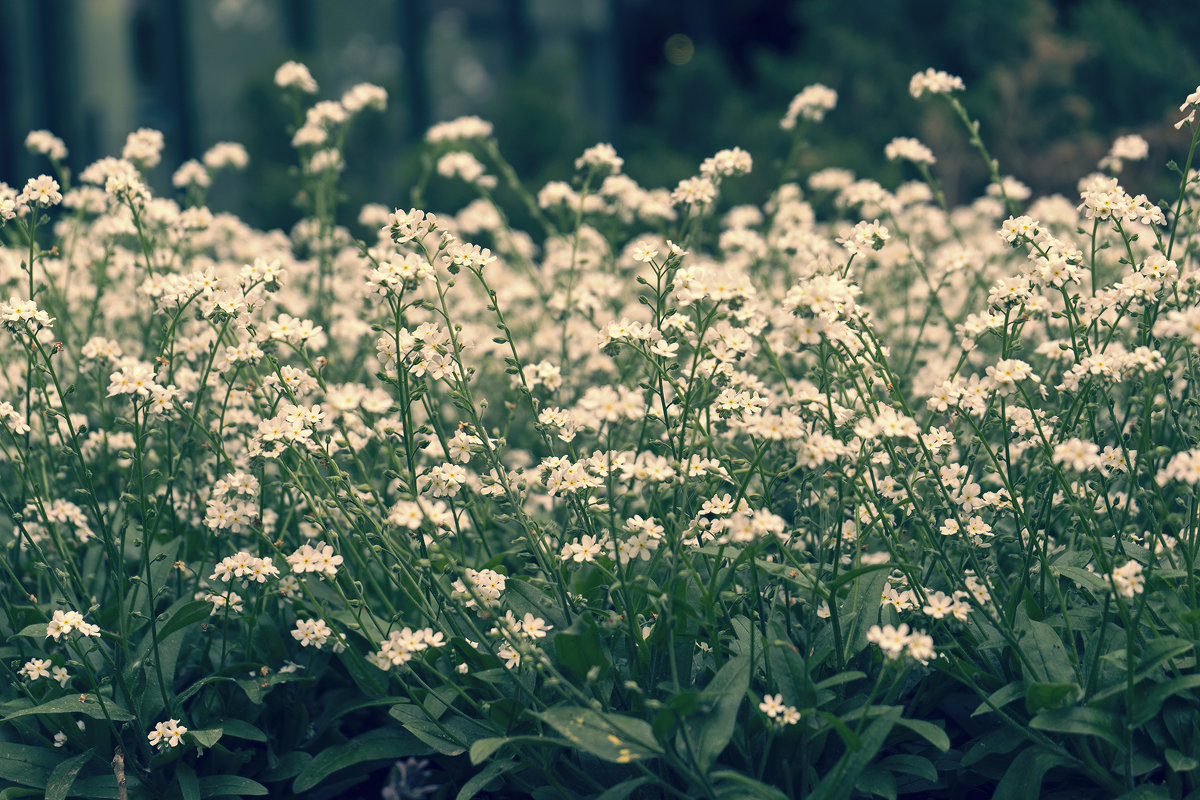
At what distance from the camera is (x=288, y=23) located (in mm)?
12891

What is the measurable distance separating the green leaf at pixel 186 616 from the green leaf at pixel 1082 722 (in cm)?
202

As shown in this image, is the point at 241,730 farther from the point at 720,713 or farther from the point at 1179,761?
the point at 1179,761

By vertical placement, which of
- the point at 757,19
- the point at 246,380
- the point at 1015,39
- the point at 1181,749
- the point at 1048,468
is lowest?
the point at 1181,749

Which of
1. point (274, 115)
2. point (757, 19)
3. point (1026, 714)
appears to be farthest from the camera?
point (757, 19)

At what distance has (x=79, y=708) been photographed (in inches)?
99.3

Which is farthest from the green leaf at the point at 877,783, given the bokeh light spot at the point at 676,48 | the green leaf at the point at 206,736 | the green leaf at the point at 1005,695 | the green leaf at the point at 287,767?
the bokeh light spot at the point at 676,48

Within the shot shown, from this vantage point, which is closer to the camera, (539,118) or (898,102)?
(539,118)

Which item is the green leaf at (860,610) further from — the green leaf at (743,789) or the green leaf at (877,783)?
the green leaf at (743,789)

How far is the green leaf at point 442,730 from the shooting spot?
2.48m

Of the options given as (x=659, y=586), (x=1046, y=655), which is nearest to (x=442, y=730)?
(x=659, y=586)

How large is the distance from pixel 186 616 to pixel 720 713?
1.42 metres

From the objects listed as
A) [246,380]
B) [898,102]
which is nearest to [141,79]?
[898,102]

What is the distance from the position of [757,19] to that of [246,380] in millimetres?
16943

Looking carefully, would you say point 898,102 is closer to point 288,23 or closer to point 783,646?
point 288,23
